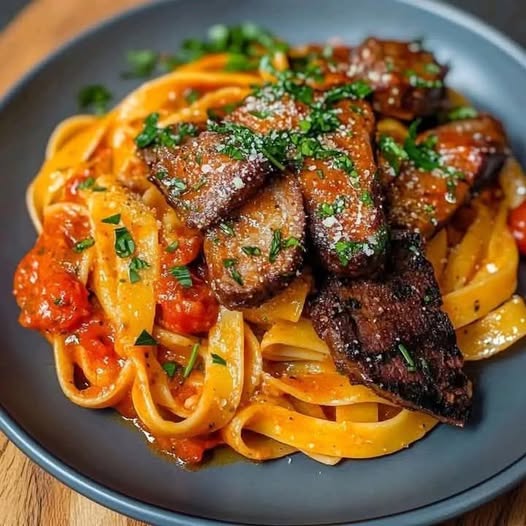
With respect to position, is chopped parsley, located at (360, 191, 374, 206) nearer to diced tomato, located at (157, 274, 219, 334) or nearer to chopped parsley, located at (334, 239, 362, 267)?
chopped parsley, located at (334, 239, 362, 267)

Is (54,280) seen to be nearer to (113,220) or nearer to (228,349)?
(113,220)

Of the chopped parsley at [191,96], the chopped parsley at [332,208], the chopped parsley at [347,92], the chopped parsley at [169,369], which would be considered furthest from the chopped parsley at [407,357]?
the chopped parsley at [191,96]

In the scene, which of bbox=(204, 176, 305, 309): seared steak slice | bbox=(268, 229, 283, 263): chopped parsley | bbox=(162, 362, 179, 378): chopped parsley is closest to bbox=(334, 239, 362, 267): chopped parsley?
bbox=(204, 176, 305, 309): seared steak slice

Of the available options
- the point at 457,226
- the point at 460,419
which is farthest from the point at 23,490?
the point at 457,226

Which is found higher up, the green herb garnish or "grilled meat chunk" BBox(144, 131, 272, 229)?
"grilled meat chunk" BBox(144, 131, 272, 229)

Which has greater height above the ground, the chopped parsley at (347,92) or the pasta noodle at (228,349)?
the chopped parsley at (347,92)

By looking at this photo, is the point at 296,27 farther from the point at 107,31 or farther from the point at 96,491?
the point at 96,491

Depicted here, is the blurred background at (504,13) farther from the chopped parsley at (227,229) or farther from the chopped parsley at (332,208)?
the chopped parsley at (227,229)
